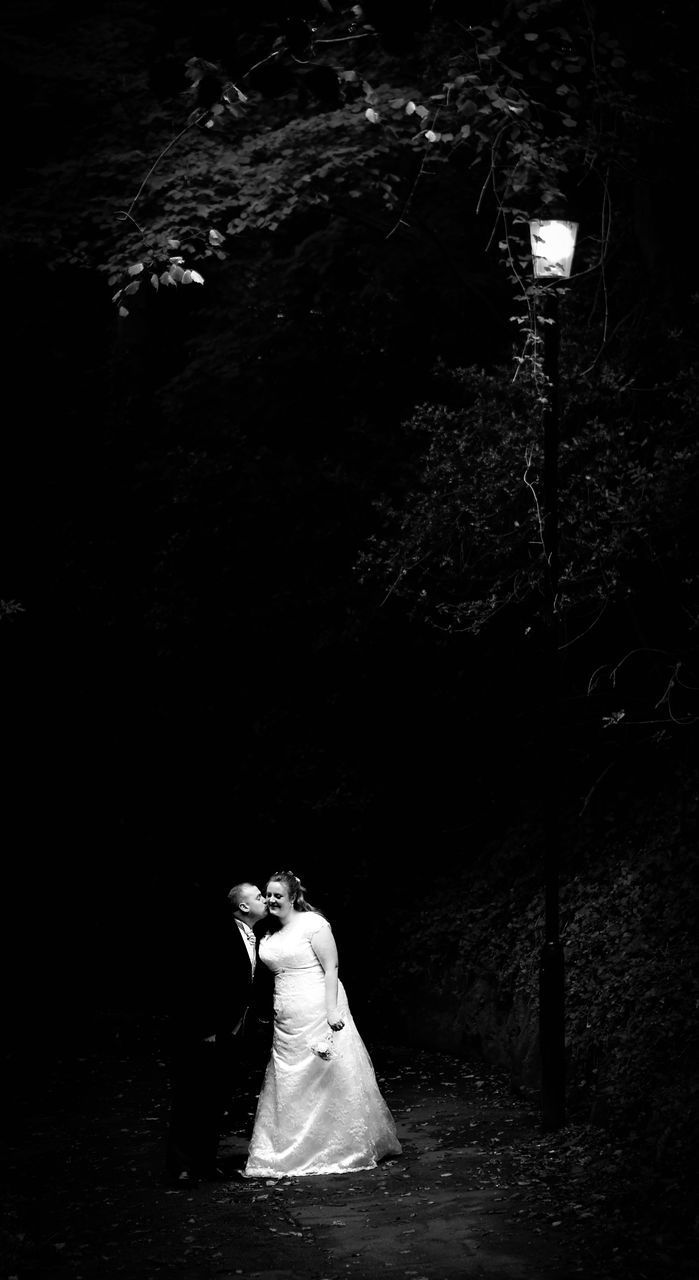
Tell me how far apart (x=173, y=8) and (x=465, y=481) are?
301 inches

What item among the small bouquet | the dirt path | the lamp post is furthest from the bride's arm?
the lamp post

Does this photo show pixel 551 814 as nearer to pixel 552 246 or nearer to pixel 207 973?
pixel 207 973

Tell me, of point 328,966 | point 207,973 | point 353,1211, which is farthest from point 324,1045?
point 353,1211

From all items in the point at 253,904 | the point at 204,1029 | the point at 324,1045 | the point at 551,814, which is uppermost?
the point at 551,814

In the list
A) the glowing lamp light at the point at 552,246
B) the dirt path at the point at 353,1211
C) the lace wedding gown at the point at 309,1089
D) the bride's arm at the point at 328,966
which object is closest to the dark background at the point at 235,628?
the glowing lamp light at the point at 552,246

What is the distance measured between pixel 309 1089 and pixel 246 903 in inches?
52.9

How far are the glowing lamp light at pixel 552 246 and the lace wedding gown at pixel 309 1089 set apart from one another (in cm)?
494

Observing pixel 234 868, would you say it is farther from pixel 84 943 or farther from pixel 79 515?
pixel 79 515

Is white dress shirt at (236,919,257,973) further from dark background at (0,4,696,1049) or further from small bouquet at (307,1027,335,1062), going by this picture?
dark background at (0,4,696,1049)

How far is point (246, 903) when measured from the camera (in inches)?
360

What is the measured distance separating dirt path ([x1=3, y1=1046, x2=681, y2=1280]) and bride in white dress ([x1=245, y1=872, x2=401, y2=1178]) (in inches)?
7.9

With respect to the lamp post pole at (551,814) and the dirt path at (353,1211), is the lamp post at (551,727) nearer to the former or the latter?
the lamp post pole at (551,814)

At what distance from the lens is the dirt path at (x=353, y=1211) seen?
22.3ft

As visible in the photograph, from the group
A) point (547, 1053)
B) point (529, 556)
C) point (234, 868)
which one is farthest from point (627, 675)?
point (234, 868)
